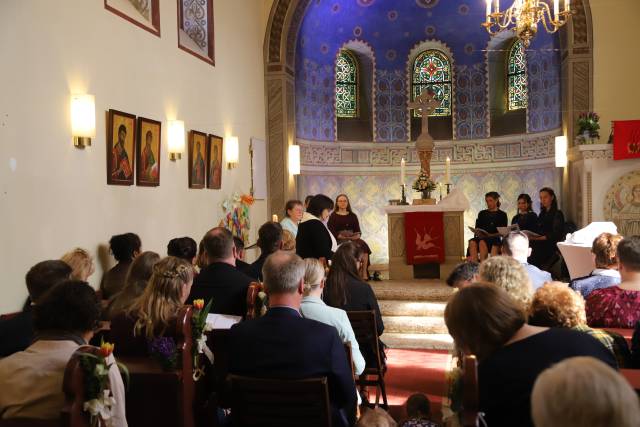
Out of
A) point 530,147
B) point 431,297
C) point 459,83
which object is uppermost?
point 459,83

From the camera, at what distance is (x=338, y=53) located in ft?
48.2

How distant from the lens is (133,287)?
3.88m

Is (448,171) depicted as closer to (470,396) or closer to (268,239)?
(268,239)

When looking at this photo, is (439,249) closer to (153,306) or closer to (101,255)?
(101,255)

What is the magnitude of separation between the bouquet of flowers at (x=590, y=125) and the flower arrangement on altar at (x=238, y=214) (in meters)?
5.08

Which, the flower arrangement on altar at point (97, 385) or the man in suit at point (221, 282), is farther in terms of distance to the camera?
the man in suit at point (221, 282)

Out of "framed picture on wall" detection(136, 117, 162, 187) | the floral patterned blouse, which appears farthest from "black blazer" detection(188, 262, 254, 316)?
"framed picture on wall" detection(136, 117, 162, 187)

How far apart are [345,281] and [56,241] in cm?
250

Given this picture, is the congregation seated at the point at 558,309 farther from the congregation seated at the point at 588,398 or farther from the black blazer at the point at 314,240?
the black blazer at the point at 314,240

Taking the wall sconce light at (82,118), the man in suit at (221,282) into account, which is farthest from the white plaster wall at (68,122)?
the man in suit at (221,282)

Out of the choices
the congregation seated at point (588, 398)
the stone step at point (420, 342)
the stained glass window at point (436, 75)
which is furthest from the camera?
the stained glass window at point (436, 75)

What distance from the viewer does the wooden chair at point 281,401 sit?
2.72 m

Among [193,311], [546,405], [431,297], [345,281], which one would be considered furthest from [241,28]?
[546,405]

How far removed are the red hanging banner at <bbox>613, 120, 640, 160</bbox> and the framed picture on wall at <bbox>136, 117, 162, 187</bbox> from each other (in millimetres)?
6222
